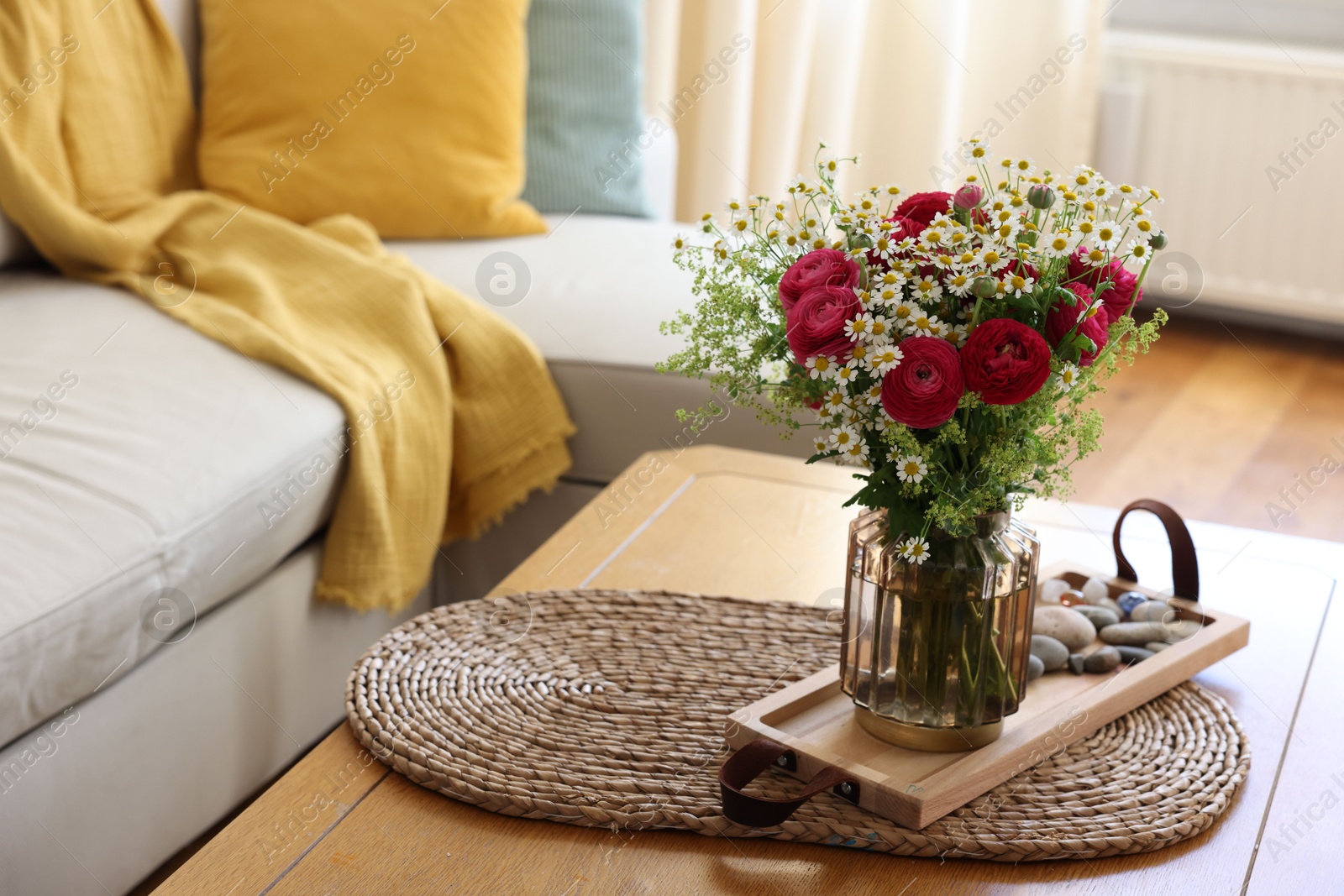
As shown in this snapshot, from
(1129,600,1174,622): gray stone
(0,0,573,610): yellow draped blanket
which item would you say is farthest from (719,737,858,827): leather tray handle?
(0,0,573,610): yellow draped blanket

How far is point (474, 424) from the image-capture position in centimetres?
161

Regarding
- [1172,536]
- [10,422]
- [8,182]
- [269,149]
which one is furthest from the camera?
[269,149]

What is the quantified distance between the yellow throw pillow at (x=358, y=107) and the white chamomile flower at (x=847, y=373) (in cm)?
128

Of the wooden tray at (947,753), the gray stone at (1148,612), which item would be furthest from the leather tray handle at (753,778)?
the gray stone at (1148,612)

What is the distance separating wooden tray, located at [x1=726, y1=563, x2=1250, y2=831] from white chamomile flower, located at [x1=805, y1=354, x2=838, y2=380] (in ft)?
0.81

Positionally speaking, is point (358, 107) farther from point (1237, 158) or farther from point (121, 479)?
point (1237, 158)

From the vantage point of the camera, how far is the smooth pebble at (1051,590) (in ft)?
3.54

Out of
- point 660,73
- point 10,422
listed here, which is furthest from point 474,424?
point 660,73

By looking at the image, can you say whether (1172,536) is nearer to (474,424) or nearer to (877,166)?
(474,424)

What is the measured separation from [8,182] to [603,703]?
107cm

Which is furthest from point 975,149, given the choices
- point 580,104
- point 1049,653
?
point 580,104

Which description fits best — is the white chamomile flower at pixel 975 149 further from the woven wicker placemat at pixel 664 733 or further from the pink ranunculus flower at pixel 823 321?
the woven wicker placemat at pixel 664 733

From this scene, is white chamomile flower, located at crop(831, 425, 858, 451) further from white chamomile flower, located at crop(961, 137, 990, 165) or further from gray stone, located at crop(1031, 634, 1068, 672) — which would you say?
gray stone, located at crop(1031, 634, 1068, 672)

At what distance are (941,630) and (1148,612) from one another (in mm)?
308
